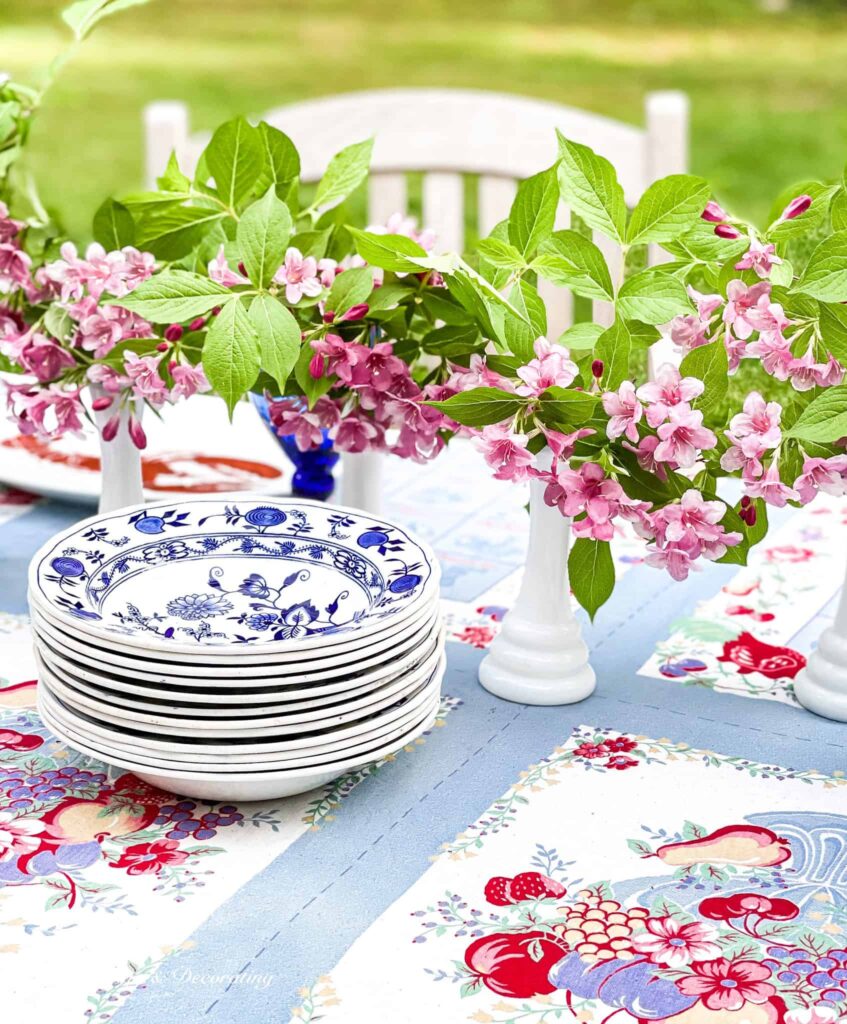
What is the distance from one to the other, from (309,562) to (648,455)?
26 cm

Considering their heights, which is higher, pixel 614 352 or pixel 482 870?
pixel 614 352

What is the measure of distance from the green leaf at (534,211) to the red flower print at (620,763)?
0.33m

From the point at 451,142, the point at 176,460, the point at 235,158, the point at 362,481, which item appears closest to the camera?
the point at 235,158

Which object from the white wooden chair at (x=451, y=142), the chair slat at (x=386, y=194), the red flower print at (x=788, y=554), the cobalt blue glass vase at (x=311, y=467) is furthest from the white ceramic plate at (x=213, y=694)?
the chair slat at (x=386, y=194)

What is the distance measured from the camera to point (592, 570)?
0.91 metres

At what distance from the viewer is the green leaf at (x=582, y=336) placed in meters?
0.89

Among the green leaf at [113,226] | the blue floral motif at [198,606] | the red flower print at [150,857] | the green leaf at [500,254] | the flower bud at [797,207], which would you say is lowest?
the red flower print at [150,857]

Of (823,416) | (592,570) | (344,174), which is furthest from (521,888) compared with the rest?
(344,174)

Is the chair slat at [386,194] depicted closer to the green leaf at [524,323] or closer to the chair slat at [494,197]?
the chair slat at [494,197]

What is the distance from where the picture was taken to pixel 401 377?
0.97 m

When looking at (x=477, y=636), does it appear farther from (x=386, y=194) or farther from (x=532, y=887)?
(x=386, y=194)

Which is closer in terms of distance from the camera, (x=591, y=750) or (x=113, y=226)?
(x=591, y=750)

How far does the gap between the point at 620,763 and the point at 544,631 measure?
12 centimetres

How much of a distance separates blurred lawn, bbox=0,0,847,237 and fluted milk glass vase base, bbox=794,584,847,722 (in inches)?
194
